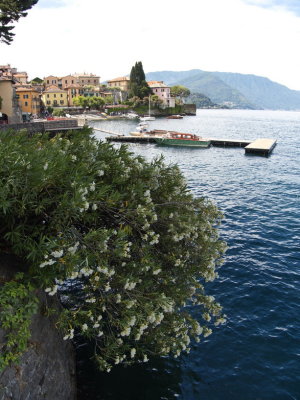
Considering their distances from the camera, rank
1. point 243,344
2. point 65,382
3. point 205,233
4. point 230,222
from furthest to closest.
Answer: point 230,222, point 243,344, point 205,233, point 65,382

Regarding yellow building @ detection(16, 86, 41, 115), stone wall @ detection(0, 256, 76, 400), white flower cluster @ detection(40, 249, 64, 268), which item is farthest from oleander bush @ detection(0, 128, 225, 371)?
yellow building @ detection(16, 86, 41, 115)

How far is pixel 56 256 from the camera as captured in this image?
7.57m

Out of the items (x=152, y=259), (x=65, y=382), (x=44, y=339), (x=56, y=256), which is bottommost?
(x=65, y=382)

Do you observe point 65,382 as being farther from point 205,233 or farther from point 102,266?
point 205,233

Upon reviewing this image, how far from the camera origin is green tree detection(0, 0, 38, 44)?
27109mm

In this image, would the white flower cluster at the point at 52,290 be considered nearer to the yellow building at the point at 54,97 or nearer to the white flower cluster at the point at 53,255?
→ the white flower cluster at the point at 53,255

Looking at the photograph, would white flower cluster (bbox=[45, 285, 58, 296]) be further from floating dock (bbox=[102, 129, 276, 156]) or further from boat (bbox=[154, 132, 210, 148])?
boat (bbox=[154, 132, 210, 148])

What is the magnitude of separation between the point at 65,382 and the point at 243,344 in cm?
746

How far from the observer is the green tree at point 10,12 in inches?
1067

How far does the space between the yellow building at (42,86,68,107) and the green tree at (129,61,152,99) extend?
4189 cm

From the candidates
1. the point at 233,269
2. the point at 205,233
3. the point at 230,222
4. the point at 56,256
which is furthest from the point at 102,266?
the point at 230,222

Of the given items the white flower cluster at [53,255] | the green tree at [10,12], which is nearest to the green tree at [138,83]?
the green tree at [10,12]

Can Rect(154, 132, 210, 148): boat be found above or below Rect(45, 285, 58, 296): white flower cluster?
above

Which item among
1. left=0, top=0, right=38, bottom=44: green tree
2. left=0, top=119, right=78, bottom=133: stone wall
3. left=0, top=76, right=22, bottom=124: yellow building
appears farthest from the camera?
left=0, top=76, right=22, bottom=124: yellow building
